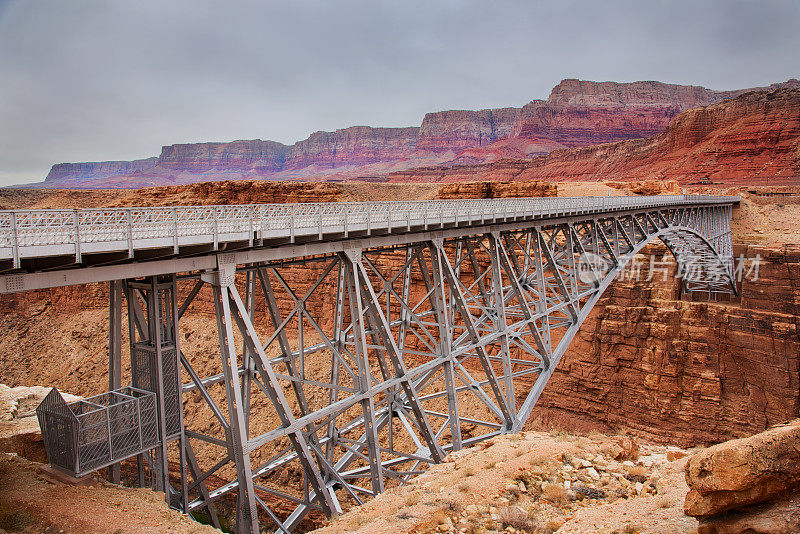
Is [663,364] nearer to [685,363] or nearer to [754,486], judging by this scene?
[685,363]

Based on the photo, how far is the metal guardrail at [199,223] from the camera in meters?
6.18

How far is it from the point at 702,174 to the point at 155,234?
235 ft

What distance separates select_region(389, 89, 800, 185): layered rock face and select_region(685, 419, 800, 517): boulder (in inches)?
2578

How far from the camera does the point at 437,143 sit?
147250 millimetres

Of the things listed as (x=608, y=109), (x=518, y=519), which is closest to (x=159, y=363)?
(x=518, y=519)

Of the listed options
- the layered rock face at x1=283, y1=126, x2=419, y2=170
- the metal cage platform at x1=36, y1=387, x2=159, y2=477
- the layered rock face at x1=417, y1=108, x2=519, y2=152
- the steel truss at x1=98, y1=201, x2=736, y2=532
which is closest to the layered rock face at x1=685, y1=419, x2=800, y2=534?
the steel truss at x1=98, y1=201, x2=736, y2=532

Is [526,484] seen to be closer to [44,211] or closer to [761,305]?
[44,211]

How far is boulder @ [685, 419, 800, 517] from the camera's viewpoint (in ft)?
14.2

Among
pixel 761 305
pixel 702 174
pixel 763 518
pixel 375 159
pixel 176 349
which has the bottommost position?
pixel 761 305

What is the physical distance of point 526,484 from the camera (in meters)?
7.60

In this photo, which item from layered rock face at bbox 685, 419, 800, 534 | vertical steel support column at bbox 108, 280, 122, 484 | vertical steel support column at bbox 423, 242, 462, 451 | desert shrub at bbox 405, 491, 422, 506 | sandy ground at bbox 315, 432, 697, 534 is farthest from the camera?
vertical steel support column at bbox 423, 242, 462, 451

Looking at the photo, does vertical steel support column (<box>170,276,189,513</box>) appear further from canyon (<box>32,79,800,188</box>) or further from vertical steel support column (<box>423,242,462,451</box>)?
canyon (<box>32,79,800,188</box>)

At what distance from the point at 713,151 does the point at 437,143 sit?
9113 cm

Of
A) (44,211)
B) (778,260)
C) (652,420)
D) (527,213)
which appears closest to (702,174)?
(778,260)
